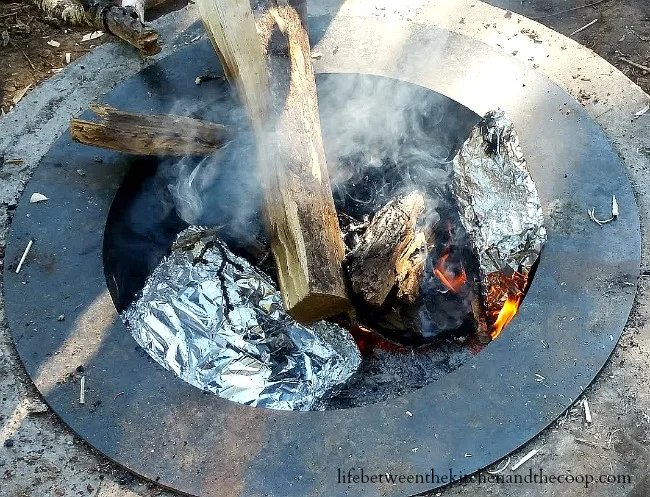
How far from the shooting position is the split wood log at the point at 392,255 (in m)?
2.81

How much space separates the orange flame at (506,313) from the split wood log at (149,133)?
166cm

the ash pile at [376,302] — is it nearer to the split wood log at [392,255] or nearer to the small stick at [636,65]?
the split wood log at [392,255]

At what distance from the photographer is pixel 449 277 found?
10.8ft

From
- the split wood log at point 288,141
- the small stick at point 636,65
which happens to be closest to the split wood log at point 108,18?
the split wood log at point 288,141

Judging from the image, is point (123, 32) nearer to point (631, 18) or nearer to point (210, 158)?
point (210, 158)

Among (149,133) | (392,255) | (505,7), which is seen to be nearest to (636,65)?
(505,7)

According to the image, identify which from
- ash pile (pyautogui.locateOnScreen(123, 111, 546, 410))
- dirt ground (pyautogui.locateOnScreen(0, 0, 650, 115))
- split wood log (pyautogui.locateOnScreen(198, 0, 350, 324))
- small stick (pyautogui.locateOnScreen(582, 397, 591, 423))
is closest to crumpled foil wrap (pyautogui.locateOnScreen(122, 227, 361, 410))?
ash pile (pyautogui.locateOnScreen(123, 111, 546, 410))

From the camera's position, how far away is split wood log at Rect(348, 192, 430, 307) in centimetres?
281

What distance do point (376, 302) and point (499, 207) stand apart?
0.77m

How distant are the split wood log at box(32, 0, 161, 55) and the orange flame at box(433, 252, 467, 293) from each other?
215 centimetres

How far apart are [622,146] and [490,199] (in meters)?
0.82

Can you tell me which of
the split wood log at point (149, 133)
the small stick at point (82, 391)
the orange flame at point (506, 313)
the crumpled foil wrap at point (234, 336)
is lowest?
the crumpled foil wrap at point (234, 336)

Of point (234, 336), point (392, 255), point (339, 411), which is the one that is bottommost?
point (234, 336)

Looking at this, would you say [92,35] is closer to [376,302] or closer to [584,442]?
[376,302]
